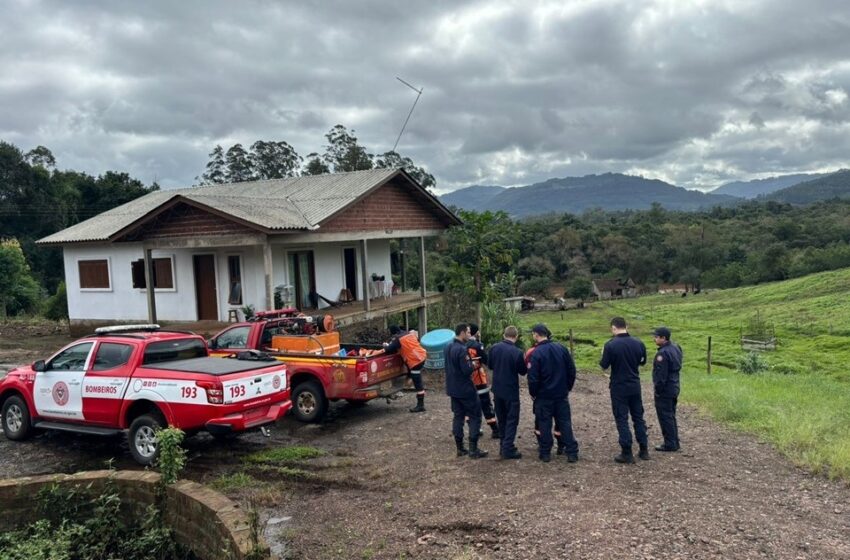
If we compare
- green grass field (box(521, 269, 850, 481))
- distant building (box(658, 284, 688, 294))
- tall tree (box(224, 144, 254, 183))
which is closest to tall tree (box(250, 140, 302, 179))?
tall tree (box(224, 144, 254, 183))

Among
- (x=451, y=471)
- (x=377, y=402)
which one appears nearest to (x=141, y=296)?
(x=377, y=402)

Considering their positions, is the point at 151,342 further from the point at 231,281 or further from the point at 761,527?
the point at 231,281

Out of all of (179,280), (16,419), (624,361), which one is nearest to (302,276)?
(179,280)

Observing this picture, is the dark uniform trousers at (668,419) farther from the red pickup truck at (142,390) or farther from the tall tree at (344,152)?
the tall tree at (344,152)

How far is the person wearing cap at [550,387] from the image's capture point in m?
7.79

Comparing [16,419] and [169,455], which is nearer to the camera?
[169,455]

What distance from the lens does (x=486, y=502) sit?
21.6ft

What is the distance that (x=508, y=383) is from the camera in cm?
812

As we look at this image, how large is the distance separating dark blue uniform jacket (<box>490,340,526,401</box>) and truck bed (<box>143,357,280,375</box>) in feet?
9.69

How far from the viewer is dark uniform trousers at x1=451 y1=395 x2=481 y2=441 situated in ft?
26.9

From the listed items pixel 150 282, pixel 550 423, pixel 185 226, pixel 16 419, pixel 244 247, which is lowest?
pixel 550 423

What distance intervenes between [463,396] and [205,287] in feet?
41.5

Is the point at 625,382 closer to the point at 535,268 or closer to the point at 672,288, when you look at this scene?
the point at 535,268

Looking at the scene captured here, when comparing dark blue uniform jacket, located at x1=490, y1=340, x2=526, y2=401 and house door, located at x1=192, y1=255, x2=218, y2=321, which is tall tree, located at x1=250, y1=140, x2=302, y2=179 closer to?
house door, located at x1=192, y1=255, x2=218, y2=321
